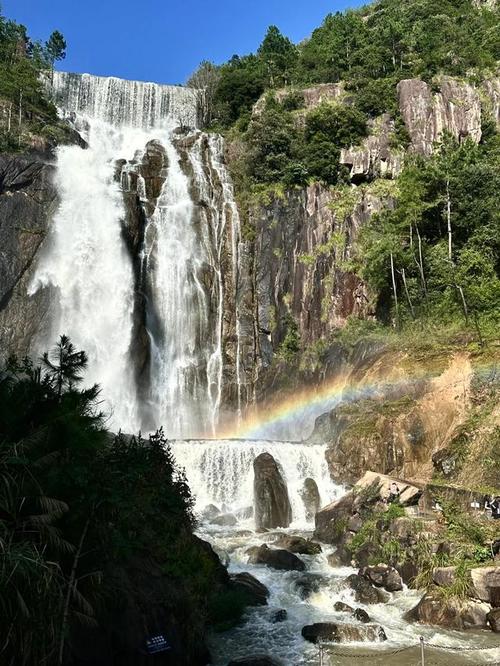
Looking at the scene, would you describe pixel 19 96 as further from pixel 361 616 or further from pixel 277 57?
pixel 361 616

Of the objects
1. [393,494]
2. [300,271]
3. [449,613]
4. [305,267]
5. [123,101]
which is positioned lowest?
[449,613]

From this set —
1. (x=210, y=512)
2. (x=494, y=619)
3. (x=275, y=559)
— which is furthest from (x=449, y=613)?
(x=210, y=512)

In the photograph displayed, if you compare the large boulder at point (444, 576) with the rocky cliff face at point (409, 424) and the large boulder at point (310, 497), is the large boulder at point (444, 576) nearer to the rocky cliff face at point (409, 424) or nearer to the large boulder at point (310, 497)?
the rocky cliff face at point (409, 424)

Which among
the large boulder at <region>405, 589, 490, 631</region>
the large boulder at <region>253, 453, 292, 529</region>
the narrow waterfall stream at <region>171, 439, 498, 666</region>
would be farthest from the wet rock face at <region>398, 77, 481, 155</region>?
the large boulder at <region>405, 589, 490, 631</region>

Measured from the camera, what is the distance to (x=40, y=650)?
6301mm

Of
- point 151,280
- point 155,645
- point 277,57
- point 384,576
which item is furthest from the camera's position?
point 277,57

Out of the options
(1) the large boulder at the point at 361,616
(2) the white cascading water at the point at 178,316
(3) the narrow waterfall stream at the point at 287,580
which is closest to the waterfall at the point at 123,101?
(2) the white cascading water at the point at 178,316

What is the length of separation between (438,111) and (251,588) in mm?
41983

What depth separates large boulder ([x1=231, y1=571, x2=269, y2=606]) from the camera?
1429 cm

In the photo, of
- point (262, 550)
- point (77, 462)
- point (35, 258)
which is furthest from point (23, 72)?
point (77, 462)

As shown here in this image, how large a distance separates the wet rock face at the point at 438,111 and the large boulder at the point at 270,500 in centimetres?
3109

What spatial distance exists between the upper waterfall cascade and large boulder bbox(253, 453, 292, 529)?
12102 millimetres

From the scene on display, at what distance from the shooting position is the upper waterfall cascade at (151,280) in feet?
115

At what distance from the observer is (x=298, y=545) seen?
723 inches
